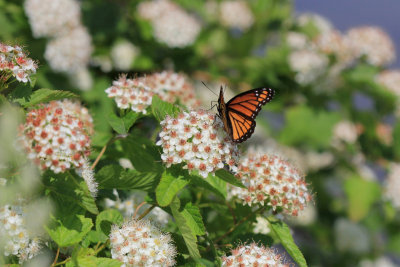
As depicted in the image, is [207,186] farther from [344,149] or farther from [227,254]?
[344,149]

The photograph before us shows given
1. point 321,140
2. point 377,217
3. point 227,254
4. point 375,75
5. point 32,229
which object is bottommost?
point 32,229

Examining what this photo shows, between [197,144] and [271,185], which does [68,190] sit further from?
[271,185]

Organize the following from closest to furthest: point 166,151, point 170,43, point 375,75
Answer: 1. point 166,151
2. point 170,43
3. point 375,75

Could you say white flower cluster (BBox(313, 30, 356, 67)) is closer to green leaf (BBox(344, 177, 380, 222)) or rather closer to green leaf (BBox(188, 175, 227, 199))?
green leaf (BBox(344, 177, 380, 222))

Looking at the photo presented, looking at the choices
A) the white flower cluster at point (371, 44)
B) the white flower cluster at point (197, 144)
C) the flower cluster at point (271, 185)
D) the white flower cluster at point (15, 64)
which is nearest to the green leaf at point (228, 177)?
the white flower cluster at point (197, 144)

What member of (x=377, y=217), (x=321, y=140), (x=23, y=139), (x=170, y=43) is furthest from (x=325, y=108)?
(x=23, y=139)

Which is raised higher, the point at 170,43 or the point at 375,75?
the point at 375,75
